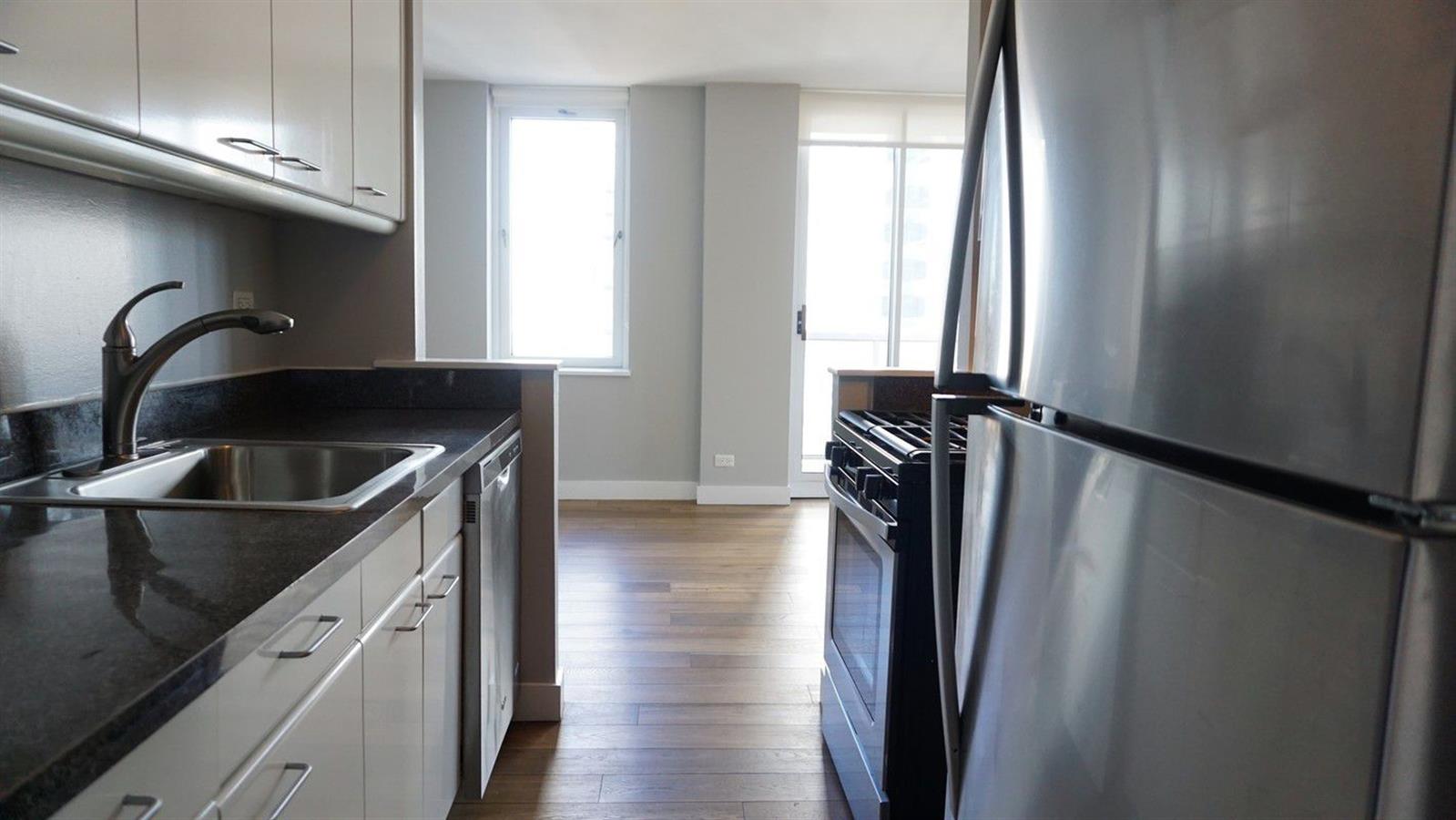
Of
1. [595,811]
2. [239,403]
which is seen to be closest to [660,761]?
[595,811]

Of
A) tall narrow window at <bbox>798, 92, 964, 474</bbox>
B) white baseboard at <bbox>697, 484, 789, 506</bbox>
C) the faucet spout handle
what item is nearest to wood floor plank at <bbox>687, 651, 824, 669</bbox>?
the faucet spout handle

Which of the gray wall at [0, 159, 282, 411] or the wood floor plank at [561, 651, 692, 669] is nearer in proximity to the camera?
the gray wall at [0, 159, 282, 411]

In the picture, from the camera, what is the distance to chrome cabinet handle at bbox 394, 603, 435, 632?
1.55 meters

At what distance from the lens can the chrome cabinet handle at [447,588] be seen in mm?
1747

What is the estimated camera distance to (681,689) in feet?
9.82

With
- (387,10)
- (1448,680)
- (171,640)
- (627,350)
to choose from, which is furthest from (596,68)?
(1448,680)

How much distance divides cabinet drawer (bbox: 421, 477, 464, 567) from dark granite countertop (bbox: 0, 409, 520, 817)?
16cm

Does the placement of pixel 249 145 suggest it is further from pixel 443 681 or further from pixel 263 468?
pixel 443 681

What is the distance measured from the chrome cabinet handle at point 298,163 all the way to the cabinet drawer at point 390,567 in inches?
28.6

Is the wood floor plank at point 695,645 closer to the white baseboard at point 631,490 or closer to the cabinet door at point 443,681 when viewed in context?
the cabinet door at point 443,681

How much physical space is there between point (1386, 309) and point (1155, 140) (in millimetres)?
257

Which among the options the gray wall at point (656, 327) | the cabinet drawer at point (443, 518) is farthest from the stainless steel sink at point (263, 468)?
the gray wall at point (656, 327)

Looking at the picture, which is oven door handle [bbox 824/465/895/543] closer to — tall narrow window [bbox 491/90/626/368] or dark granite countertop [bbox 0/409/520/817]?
dark granite countertop [bbox 0/409/520/817]

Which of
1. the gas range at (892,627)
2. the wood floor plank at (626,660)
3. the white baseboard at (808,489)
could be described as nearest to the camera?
the gas range at (892,627)
